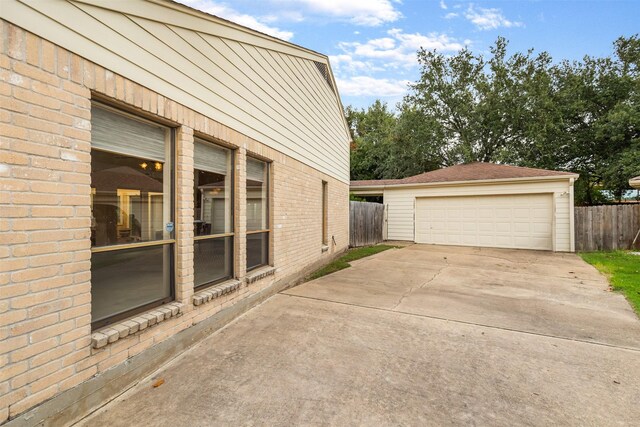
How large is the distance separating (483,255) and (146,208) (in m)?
10.3

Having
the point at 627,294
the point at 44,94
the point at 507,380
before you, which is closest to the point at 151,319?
the point at 44,94

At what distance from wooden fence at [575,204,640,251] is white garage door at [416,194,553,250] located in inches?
38.4

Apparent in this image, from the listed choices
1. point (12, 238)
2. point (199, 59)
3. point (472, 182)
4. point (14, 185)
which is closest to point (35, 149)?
point (14, 185)

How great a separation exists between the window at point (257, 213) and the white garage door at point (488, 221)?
33.1ft

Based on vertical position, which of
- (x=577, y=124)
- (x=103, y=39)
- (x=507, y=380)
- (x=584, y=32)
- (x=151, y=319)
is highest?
(x=584, y=32)

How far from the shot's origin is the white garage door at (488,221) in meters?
11.5

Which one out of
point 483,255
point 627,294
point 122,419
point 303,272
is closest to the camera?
point 122,419

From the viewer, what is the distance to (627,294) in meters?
5.34

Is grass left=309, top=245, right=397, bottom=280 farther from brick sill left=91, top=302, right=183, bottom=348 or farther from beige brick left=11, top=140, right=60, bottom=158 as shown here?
beige brick left=11, top=140, right=60, bottom=158

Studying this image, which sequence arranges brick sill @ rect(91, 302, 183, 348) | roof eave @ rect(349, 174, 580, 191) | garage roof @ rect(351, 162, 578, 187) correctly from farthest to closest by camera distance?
garage roof @ rect(351, 162, 578, 187) < roof eave @ rect(349, 174, 580, 191) < brick sill @ rect(91, 302, 183, 348)

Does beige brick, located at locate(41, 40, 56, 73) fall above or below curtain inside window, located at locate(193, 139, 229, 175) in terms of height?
above

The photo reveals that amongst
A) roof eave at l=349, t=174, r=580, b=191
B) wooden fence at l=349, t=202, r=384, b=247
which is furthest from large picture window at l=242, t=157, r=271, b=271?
roof eave at l=349, t=174, r=580, b=191

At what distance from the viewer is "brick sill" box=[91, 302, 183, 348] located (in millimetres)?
2246

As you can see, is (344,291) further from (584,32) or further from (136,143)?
(584,32)
